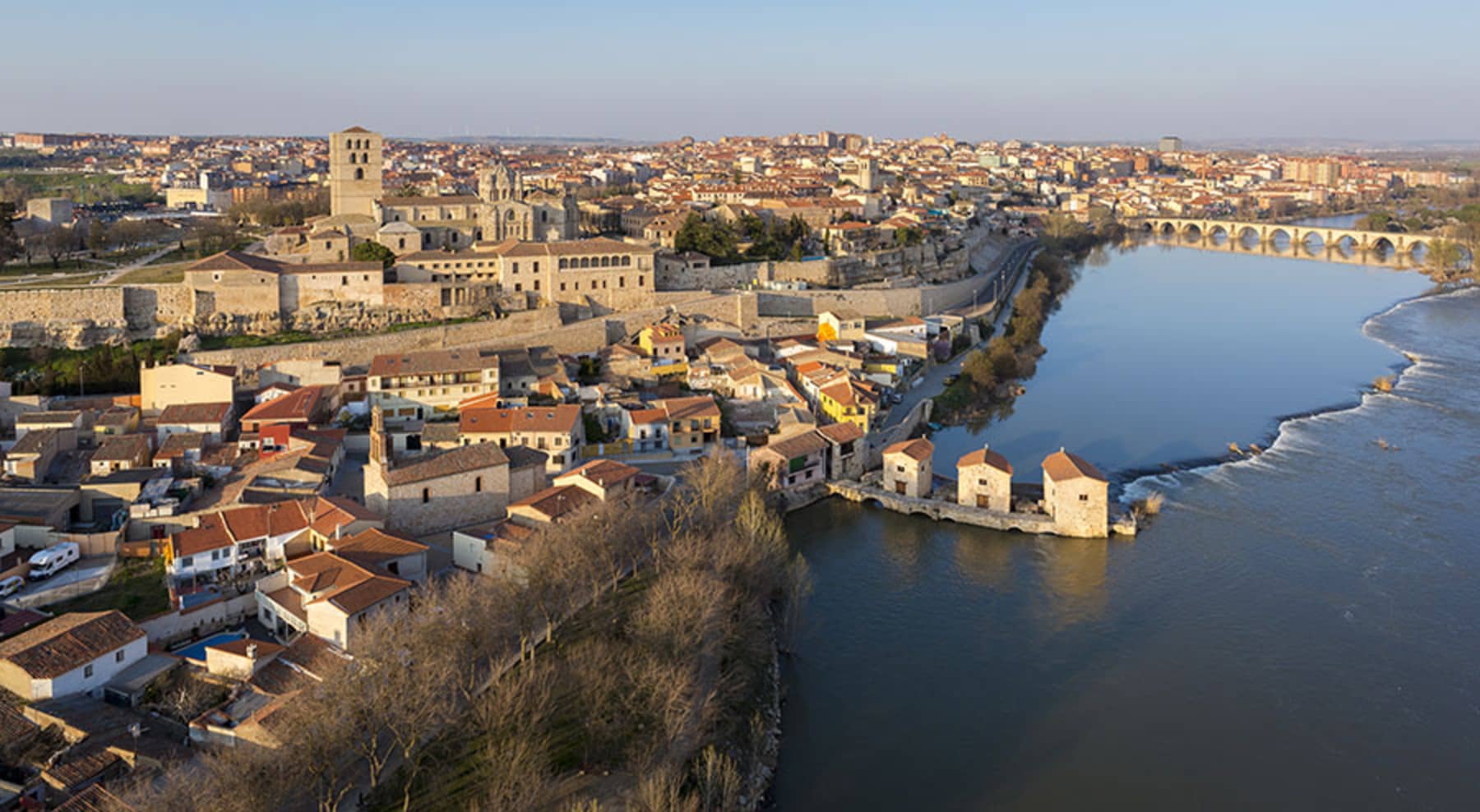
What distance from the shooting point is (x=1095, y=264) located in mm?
27969

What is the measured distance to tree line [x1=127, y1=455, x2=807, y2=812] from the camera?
4992 millimetres

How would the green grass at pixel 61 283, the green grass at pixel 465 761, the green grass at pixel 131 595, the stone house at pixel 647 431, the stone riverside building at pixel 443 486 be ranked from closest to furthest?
the green grass at pixel 465 761 < the green grass at pixel 131 595 < the stone riverside building at pixel 443 486 < the stone house at pixel 647 431 < the green grass at pixel 61 283

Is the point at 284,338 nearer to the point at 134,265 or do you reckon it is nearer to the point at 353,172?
the point at 134,265

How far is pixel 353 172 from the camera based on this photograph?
1572 cm

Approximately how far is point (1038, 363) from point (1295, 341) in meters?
4.59

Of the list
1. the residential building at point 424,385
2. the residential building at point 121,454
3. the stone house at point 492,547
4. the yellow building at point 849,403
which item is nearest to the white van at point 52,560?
the residential building at point 121,454

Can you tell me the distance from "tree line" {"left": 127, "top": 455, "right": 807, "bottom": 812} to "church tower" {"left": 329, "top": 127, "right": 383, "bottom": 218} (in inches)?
381

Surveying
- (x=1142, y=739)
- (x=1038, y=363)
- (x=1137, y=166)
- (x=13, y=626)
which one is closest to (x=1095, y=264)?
(x=1038, y=363)

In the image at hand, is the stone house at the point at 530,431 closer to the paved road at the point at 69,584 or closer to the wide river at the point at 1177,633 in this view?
the wide river at the point at 1177,633

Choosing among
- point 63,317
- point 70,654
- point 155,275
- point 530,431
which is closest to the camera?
point 70,654

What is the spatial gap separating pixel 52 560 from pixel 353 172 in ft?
30.4

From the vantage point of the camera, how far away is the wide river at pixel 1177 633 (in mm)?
6164

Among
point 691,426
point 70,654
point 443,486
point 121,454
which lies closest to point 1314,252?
point 691,426

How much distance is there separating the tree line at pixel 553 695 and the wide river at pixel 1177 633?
1.77 ft
